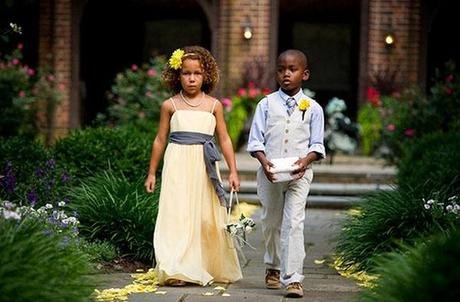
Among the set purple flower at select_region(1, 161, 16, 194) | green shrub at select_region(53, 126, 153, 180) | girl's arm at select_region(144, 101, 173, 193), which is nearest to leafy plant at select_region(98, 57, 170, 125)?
green shrub at select_region(53, 126, 153, 180)

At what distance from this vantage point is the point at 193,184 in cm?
754

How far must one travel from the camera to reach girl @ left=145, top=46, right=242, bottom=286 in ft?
24.6

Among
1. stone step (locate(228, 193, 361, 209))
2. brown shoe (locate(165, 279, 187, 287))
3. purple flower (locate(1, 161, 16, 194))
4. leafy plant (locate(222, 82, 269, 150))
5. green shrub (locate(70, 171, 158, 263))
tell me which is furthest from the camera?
leafy plant (locate(222, 82, 269, 150))

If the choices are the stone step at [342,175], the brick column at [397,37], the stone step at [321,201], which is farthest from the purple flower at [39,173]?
the brick column at [397,37]

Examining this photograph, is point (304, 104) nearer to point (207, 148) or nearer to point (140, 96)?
point (207, 148)

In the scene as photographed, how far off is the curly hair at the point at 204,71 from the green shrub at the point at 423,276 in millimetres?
2365

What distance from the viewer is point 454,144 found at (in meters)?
11.5

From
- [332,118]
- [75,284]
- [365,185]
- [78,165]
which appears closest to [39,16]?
[332,118]

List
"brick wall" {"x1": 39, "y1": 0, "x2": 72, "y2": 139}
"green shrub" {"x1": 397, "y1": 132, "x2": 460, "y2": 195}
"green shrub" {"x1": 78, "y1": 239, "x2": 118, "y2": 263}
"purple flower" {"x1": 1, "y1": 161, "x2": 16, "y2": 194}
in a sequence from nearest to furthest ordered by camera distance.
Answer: "green shrub" {"x1": 78, "y1": 239, "x2": 118, "y2": 263}, "purple flower" {"x1": 1, "y1": 161, "x2": 16, "y2": 194}, "green shrub" {"x1": 397, "y1": 132, "x2": 460, "y2": 195}, "brick wall" {"x1": 39, "y1": 0, "x2": 72, "y2": 139}

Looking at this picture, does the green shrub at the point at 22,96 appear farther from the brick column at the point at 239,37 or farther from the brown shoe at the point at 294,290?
the brown shoe at the point at 294,290

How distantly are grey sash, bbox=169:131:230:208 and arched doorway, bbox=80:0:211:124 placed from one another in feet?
45.9

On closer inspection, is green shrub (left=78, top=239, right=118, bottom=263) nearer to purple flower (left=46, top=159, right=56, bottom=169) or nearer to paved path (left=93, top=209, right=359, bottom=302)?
paved path (left=93, top=209, right=359, bottom=302)

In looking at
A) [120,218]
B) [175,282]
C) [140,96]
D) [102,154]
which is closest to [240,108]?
[140,96]

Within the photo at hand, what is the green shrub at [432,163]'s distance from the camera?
33.8 ft
